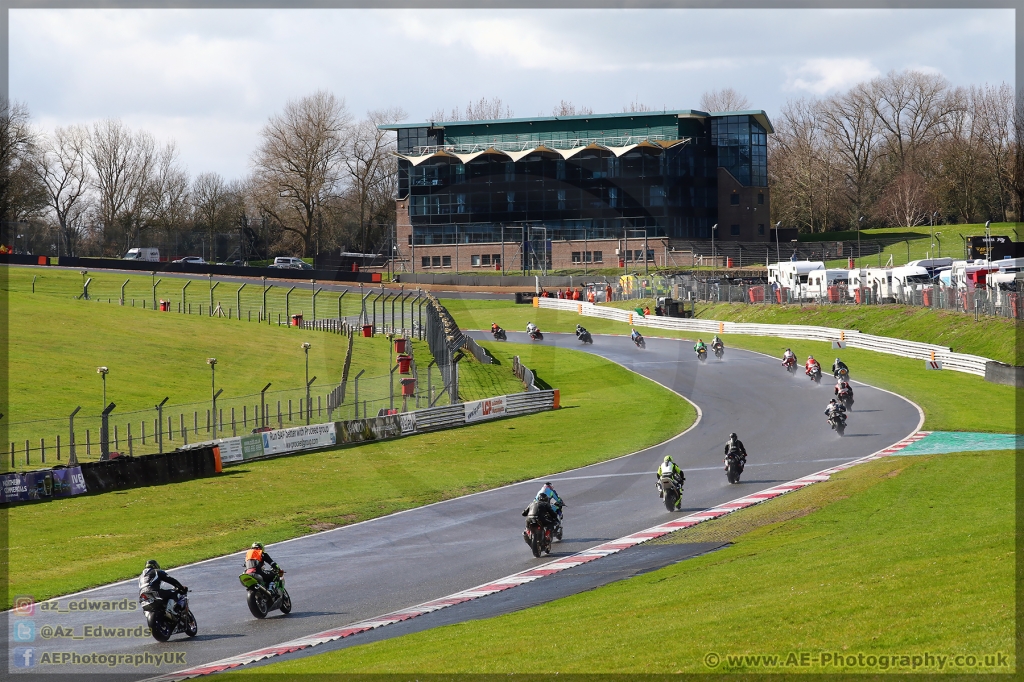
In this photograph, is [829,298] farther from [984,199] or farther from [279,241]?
[279,241]

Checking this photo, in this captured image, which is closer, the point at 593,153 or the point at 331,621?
the point at 331,621

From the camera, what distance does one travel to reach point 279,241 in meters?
134

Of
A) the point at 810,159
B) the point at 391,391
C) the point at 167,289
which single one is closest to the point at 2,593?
the point at 391,391

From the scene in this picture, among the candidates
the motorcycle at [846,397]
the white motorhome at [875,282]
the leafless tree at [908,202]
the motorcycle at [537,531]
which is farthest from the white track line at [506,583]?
the leafless tree at [908,202]

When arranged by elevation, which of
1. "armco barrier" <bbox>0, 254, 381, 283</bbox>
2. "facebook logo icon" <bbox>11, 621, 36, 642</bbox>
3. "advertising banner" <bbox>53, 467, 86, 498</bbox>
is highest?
"armco barrier" <bbox>0, 254, 381, 283</bbox>

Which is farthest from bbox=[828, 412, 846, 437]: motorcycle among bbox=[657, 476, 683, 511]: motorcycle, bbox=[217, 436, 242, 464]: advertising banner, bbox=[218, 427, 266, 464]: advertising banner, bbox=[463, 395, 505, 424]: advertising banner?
bbox=[217, 436, 242, 464]: advertising banner

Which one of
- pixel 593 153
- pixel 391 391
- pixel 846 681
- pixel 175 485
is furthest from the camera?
pixel 593 153

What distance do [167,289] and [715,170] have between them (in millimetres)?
59512

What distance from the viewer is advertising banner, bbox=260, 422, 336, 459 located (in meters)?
34.7

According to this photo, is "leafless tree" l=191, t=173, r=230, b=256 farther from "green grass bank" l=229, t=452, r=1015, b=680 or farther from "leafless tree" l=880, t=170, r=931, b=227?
"green grass bank" l=229, t=452, r=1015, b=680

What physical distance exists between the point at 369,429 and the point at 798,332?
115 ft

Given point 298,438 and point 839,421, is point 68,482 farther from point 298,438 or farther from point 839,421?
point 839,421

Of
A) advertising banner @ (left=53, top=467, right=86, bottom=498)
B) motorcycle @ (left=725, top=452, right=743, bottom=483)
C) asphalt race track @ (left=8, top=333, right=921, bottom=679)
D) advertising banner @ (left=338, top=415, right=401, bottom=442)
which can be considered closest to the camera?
asphalt race track @ (left=8, top=333, right=921, bottom=679)

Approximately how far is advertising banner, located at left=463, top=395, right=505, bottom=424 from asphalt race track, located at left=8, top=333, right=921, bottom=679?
18.2 feet
